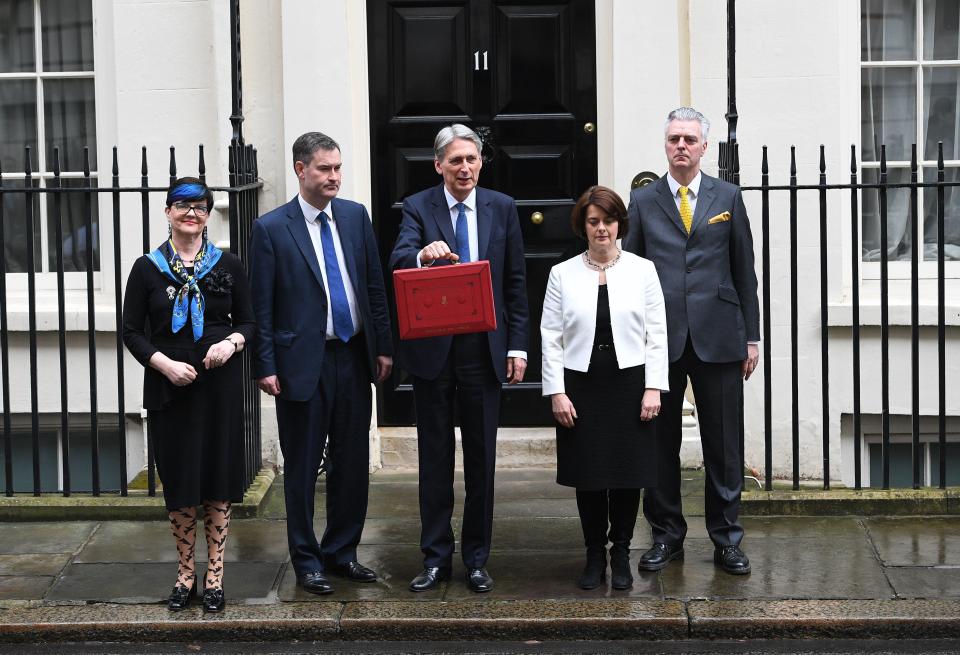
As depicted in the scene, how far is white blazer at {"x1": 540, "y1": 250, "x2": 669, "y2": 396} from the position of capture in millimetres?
6125

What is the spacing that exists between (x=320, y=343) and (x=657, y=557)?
1720mm

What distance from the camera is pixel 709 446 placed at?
Result: 661cm

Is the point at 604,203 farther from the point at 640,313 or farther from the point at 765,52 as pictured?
the point at 765,52

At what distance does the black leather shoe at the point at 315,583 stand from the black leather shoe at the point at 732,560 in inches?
66.4

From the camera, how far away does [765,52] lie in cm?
821

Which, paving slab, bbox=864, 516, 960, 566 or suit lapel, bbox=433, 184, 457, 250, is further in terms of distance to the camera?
paving slab, bbox=864, 516, 960, 566

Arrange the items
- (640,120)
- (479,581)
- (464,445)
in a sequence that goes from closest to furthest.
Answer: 1. (479,581)
2. (464,445)
3. (640,120)

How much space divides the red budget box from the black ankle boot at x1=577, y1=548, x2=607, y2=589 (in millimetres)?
1057

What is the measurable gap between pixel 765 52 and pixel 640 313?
105 inches

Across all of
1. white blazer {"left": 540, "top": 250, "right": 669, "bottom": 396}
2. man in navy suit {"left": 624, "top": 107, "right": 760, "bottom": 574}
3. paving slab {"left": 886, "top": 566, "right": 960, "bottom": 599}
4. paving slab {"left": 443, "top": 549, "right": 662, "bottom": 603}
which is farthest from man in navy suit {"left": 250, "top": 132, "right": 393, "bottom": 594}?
paving slab {"left": 886, "top": 566, "right": 960, "bottom": 599}

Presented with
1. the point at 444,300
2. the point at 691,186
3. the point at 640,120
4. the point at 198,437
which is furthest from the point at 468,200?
the point at 640,120

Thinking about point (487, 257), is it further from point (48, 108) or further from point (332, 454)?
point (48, 108)

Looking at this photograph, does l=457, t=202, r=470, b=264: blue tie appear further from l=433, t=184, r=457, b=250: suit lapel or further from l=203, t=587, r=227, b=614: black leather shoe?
l=203, t=587, r=227, b=614: black leather shoe

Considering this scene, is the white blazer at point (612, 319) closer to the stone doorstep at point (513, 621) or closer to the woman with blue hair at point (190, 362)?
the stone doorstep at point (513, 621)
